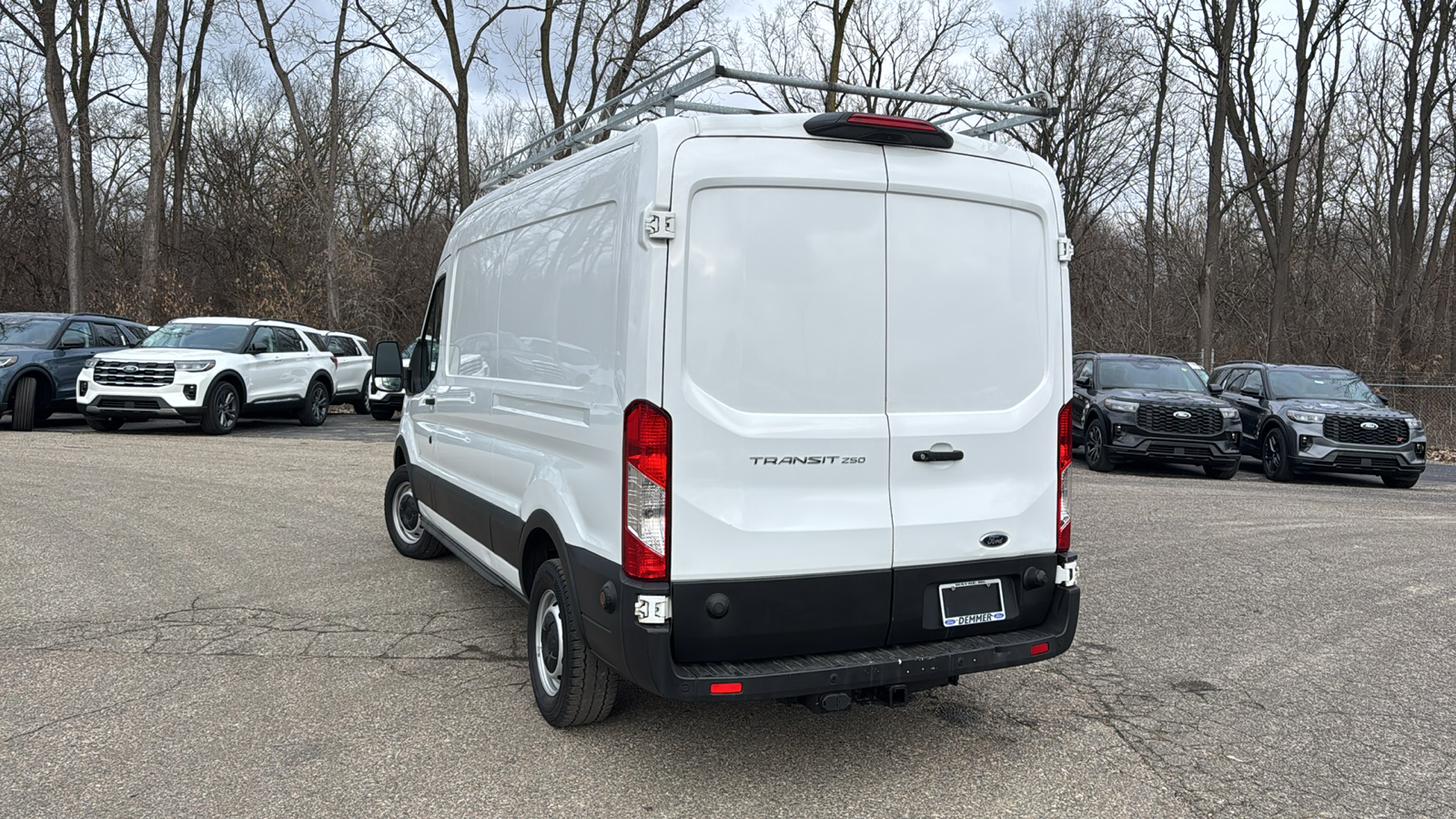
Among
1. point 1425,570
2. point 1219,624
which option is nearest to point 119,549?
point 1219,624

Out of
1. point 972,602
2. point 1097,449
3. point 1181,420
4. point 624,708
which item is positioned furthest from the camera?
point 1097,449

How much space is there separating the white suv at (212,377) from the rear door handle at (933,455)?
14.9 m

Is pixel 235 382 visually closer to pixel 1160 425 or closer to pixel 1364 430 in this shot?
pixel 1160 425

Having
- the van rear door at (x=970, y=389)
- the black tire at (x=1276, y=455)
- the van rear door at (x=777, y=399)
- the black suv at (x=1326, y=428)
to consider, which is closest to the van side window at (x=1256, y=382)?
the black suv at (x=1326, y=428)

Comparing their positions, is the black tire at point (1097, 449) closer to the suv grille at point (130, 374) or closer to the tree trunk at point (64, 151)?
the suv grille at point (130, 374)

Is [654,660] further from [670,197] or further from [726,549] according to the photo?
[670,197]

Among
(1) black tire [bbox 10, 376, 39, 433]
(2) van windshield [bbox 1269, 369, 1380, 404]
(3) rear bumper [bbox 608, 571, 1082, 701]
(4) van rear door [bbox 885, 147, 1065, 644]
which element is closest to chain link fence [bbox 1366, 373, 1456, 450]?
(2) van windshield [bbox 1269, 369, 1380, 404]

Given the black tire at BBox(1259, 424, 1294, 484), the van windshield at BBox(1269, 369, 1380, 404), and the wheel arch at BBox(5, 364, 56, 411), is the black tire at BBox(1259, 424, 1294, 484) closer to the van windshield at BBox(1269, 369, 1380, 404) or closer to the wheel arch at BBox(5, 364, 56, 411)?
the van windshield at BBox(1269, 369, 1380, 404)

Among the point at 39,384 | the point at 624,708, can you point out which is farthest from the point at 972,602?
the point at 39,384

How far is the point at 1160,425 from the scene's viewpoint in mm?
14320

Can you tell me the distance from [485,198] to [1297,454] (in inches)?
489

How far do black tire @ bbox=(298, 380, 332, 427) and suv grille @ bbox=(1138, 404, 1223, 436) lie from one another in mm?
13670

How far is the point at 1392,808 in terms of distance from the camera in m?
3.74

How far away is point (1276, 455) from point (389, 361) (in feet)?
41.6
